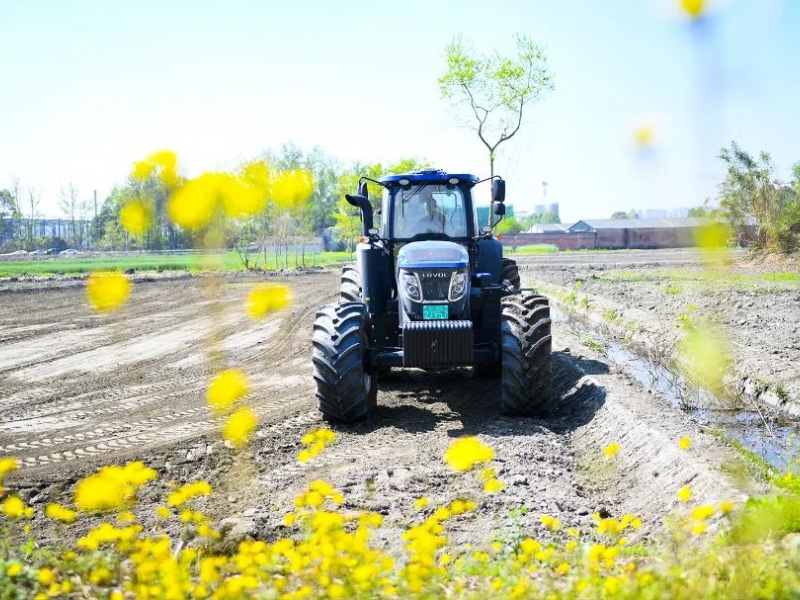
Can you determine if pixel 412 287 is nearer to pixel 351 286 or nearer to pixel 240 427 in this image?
pixel 351 286

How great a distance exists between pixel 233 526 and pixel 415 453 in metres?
2.20

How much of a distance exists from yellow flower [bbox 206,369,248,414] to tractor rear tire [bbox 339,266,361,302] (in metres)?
1.75

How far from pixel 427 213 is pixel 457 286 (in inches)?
51.8

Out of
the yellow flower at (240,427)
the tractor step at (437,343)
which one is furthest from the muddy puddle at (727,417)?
the yellow flower at (240,427)

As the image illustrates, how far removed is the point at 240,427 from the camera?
8023mm

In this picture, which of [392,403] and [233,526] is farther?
[392,403]

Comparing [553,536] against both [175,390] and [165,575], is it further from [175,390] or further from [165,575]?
[175,390]

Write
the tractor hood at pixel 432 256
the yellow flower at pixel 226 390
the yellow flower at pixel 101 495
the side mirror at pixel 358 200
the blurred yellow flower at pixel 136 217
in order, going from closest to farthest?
the yellow flower at pixel 101 495
the blurred yellow flower at pixel 136 217
the tractor hood at pixel 432 256
the side mirror at pixel 358 200
the yellow flower at pixel 226 390

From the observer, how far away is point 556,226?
110375 millimetres

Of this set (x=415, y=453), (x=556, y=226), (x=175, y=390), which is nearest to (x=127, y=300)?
(x=175, y=390)

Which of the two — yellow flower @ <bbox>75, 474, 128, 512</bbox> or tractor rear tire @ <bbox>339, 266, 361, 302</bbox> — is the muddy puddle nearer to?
tractor rear tire @ <bbox>339, 266, 361, 302</bbox>

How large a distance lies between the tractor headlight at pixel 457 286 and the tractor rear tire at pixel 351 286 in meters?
1.50

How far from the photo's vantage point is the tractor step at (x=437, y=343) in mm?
7863

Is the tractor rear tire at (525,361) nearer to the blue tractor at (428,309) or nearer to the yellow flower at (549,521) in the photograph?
the blue tractor at (428,309)
